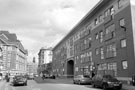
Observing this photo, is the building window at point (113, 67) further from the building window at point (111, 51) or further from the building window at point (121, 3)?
the building window at point (121, 3)

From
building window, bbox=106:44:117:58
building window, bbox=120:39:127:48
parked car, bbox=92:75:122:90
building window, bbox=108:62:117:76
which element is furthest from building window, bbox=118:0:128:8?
parked car, bbox=92:75:122:90

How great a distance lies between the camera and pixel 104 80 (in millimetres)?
19203

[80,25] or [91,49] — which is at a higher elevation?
[80,25]

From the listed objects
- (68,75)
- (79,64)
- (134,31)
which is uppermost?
(134,31)

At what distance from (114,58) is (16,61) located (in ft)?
181

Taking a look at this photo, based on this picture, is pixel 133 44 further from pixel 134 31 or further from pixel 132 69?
pixel 132 69

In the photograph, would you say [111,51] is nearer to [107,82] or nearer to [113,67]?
[113,67]

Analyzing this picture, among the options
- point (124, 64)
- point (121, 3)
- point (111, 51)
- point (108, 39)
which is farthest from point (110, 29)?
point (124, 64)

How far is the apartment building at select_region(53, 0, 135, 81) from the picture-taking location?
80.9 feet

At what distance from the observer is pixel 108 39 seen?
30.2 m

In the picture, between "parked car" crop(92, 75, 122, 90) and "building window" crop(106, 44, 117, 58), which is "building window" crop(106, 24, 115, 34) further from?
"parked car" crop(92, 75, 122, 90)

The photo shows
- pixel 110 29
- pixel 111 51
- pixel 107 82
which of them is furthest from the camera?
pixel 110 29

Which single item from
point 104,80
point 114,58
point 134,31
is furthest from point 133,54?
point 104,80

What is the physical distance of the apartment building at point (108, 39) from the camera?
2467 centimetres
